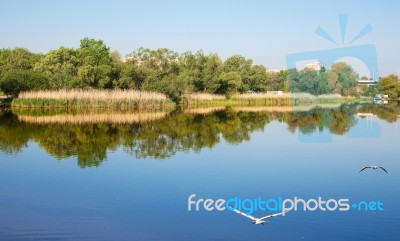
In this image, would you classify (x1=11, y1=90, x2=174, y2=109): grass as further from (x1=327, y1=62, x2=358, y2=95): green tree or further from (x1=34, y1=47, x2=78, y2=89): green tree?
(x1=327, y1=62, x2=358, y2=95): green tree

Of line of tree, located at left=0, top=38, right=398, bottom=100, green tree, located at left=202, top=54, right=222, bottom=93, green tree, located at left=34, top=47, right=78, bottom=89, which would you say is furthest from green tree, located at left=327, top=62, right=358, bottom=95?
green tree, located at left=34, top=47, right=78, bottom=89

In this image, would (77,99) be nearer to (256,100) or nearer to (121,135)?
(121,135)

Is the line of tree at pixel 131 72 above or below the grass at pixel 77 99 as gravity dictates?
above

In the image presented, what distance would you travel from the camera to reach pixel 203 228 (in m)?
7.10

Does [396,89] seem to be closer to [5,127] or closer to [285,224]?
[5,127]

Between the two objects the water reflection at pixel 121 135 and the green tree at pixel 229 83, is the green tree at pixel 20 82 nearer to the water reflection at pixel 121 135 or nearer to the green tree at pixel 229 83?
the water reflection at pixel 121 135

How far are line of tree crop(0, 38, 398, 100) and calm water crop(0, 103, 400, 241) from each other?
59.0ft

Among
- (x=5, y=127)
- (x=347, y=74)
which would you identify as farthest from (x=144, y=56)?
(x=5, y=127)

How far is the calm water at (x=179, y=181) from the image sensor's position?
7062mm

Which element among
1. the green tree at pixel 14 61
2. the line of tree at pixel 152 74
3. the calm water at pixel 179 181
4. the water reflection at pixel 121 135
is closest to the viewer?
the calm water at pixel 179 181
